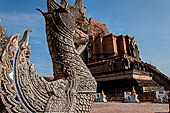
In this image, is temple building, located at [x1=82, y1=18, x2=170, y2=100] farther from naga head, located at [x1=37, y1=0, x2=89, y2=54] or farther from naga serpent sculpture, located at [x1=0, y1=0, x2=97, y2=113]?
naga serpent sculpture, located at [x1=0, y1=0, x2=97, y2=113]

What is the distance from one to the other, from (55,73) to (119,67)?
19285 mm

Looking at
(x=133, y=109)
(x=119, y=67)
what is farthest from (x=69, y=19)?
(x=119, y=67)

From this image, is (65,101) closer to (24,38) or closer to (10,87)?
(10,87)

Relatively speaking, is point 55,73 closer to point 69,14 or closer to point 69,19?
point 69,19

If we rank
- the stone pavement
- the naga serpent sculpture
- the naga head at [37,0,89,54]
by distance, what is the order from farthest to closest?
the stone pavement < the naga head at [37,0,89,54] < the naga serpent sculpture

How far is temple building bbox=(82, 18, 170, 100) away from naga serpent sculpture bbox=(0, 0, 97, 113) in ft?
44.1

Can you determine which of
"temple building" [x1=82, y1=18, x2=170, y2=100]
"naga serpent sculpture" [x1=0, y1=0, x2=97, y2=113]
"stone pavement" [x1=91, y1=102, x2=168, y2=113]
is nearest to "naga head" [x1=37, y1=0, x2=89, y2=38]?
"naga serpent sculpture" [x1=0, y1=0, x2=97, y2=113]

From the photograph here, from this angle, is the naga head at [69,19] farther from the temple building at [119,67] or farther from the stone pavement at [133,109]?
the temple building at [119,67]

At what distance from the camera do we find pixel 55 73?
3678mm

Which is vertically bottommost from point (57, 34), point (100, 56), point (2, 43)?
point (2, 43)

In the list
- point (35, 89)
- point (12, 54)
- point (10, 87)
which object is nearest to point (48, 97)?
point (35, 89)

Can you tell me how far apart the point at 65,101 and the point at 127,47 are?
27221 mm

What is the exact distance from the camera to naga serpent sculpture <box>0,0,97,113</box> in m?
2.35

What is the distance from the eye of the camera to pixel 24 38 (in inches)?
108
